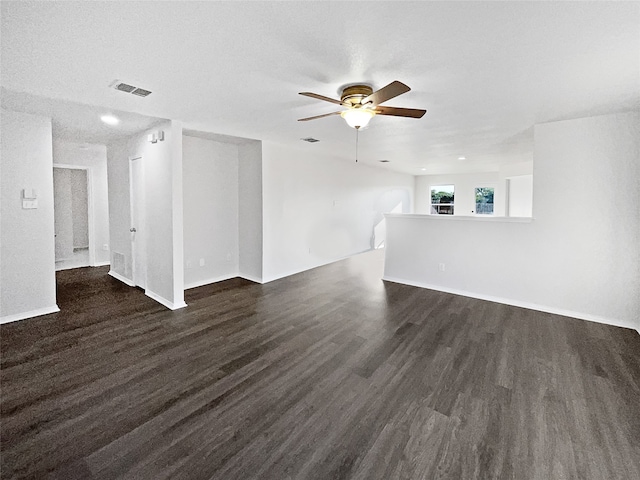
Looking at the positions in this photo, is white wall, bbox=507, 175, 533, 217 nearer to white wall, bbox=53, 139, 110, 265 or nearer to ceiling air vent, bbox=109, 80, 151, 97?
ceiling air vent, bbox=109, 80, 151, 97

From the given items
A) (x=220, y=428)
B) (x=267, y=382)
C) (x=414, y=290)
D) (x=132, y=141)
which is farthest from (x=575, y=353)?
(x=132, y=141)

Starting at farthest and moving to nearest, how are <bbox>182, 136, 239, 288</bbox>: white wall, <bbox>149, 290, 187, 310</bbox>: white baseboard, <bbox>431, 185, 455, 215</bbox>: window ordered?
<bbox>431, 185, 455, 215</bbox>: window → <bbox>182, 136, 239, 288</bbox>: white wall → <bbox>149, 290, 187, 310</bbox>: white baseboard

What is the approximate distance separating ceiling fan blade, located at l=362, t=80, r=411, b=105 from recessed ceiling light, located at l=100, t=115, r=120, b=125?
3093 millimetres

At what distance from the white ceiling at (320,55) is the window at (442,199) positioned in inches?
298

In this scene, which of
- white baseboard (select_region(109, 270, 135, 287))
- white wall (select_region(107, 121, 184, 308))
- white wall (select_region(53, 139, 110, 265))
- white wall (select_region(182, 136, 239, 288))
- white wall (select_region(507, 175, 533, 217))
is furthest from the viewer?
white wall (select_region(507, 175, 533, 217))

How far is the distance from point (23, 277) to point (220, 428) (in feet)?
11.1

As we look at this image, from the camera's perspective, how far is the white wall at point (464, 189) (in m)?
9.26

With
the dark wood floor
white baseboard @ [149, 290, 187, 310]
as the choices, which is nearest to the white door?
white baseboard @ [149, 290, 187, 310]

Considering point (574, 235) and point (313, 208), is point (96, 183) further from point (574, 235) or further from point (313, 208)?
point (574, 235)

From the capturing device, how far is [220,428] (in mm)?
1908

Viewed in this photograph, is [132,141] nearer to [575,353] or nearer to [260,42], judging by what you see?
[260,42]

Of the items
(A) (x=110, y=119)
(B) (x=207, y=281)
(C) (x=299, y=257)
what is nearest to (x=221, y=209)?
(B) (x=207, y=281)

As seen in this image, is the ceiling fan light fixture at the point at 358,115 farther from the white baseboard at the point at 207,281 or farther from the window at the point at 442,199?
the window at the point at 442,199

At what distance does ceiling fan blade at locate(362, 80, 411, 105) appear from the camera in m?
2.11
